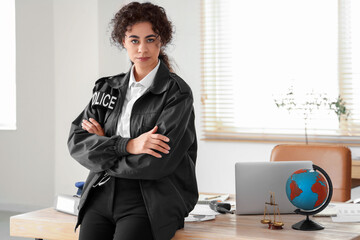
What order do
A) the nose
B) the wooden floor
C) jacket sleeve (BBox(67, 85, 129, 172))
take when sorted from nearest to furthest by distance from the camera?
jacket sleeve (BBox(67, 85, 129, 172))
the nose
the wooden floor

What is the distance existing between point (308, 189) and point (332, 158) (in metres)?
1.03

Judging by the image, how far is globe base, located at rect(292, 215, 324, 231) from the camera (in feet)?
6.30

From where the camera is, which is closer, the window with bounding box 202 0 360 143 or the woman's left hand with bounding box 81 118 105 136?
the woman's left hand with bounding box 81 118 105 136

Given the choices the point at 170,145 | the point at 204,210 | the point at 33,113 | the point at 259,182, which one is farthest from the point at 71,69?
the point at 170,145

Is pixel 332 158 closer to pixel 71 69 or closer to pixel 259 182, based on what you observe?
pixel 259 182

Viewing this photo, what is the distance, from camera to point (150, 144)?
1878 mm

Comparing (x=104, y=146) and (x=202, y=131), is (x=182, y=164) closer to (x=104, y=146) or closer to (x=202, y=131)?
(x=104, y=146)

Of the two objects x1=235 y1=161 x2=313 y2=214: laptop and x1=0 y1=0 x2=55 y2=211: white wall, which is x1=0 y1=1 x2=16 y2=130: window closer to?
x1=0 y1=0 x2=55 y2=211: white wall

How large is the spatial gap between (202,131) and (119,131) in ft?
10.9

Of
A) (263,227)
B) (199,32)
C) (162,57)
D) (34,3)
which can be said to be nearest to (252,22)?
(199,32)

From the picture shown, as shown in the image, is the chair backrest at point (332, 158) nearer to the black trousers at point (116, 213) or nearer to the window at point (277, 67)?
the black trousers at point (116, 213)

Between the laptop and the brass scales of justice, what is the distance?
0.06 ft

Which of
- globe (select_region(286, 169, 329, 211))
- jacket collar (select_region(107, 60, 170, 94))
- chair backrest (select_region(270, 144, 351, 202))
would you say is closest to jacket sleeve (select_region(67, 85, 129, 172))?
jacket collar (select_region(107, 60, 170, 94))

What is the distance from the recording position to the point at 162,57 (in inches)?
86.2
